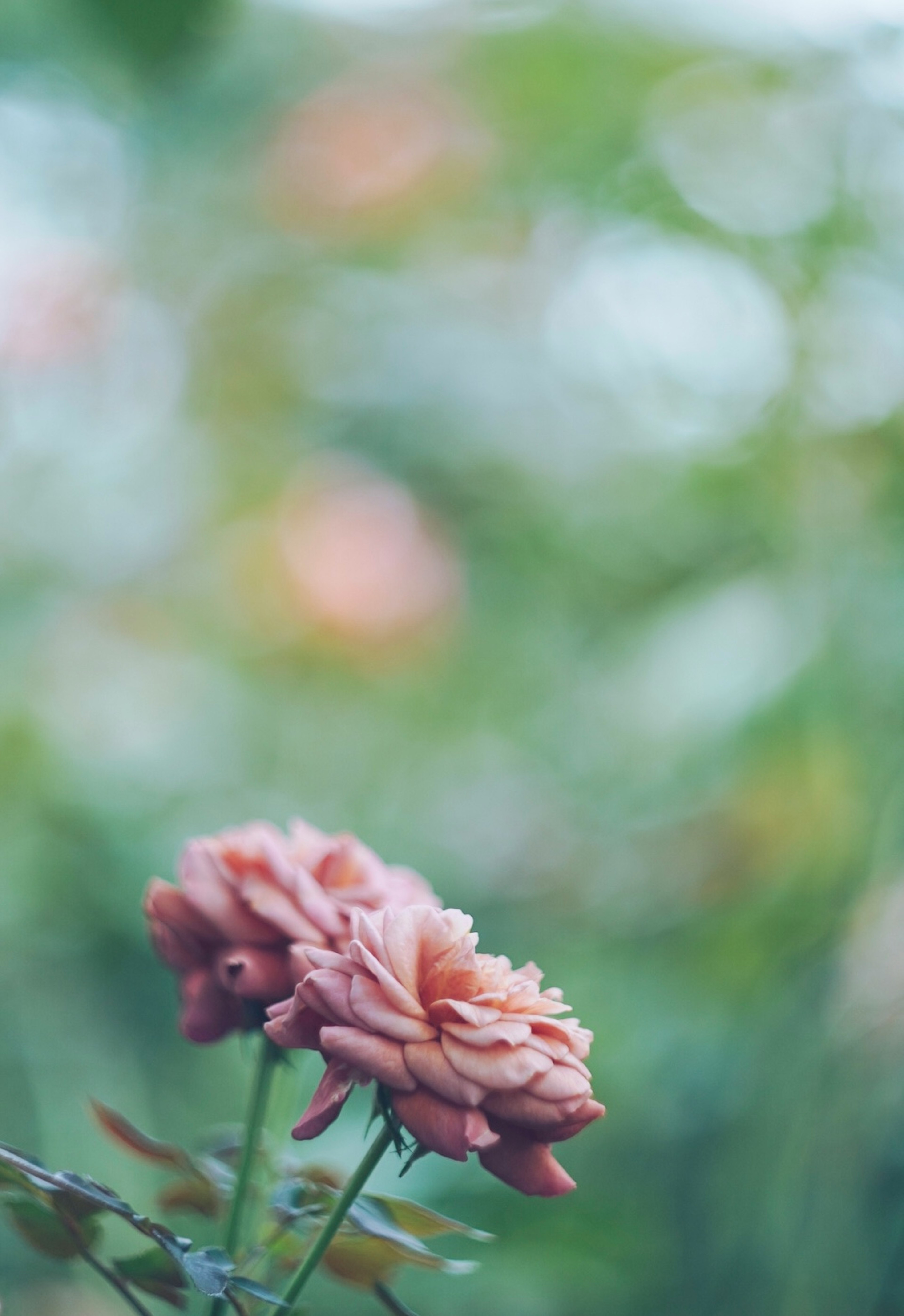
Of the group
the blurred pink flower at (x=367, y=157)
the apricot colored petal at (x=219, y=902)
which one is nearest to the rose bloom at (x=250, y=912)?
the apricot colored petal at (x=219, y=902)

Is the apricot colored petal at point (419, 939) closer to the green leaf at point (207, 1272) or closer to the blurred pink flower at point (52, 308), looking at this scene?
the green leaf at point (207, 1272)

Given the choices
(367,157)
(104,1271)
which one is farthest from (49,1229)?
(367,157)

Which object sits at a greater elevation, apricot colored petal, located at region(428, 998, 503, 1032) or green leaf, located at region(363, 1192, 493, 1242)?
apricot colored petal, located at region(428, 998, 503, 1032)

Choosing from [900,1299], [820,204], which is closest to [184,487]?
[820,204]

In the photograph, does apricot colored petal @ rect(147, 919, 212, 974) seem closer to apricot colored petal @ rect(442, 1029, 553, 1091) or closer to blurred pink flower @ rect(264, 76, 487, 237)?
apricot colored petal @ rect(442, 1029, 553, 1091)

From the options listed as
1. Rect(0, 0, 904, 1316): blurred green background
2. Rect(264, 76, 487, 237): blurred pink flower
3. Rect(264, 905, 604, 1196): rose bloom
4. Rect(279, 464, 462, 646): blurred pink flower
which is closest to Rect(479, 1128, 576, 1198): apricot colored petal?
Rect(264, 905, 604, 1196): rose bloom

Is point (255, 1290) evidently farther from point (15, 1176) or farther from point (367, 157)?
point (367, 157)
